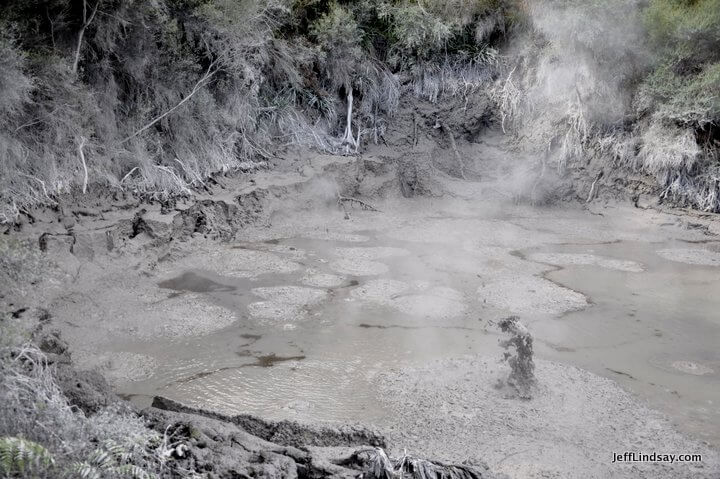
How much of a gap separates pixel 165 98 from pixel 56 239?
365 centimetres

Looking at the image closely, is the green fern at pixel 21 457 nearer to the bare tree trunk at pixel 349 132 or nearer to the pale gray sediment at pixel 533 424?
the pale gray sediment at pixel 533 424

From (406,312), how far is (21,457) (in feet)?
14.9

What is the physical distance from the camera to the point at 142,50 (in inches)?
372

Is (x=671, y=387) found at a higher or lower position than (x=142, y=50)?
lower

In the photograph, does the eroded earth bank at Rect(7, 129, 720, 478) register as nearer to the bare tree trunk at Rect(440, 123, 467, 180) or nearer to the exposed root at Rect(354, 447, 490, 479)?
the exposed root at Rect(354, 447, 490, 479)

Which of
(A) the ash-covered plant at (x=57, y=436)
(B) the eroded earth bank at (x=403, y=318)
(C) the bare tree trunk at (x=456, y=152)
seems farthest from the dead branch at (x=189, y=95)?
(A) the ash-covered plant at (x=57, y=436)

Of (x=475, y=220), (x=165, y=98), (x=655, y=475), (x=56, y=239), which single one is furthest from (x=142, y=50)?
(x=655, y=475)

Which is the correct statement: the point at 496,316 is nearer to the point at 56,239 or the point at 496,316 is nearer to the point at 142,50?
the point at 56,239

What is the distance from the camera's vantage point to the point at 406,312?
6781 mm

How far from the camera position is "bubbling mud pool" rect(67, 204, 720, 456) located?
5.14 metres

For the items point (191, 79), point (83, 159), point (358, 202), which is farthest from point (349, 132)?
point (83, 159)

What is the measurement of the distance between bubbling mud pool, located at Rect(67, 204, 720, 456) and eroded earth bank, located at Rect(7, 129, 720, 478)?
0.03 meters

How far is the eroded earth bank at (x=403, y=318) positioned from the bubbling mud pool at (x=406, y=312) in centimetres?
3

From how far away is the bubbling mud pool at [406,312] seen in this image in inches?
203
